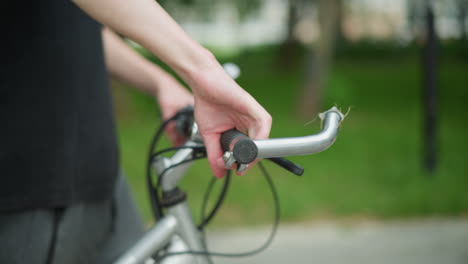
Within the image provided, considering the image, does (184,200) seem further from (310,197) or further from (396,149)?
(396,149)

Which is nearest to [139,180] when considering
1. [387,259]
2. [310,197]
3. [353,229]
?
[310,197]

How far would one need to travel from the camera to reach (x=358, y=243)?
132 inches

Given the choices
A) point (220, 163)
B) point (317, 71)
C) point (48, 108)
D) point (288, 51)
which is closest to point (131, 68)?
point (48, 108)

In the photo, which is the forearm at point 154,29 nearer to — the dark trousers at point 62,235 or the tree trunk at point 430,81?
the dark trousers at point 62,235

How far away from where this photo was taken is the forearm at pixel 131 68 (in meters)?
1.33

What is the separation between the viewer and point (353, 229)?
11.9 feet

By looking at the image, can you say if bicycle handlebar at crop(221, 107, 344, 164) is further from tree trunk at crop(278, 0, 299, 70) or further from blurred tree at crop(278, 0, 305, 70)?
tree trunk at crop(278, 0, 299, 70)

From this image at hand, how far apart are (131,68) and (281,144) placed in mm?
724

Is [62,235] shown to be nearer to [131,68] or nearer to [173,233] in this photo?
[173,233]

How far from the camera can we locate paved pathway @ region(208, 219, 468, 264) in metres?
3.13

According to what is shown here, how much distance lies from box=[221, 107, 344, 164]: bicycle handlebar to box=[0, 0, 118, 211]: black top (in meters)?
0.42

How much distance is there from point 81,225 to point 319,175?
3.91m

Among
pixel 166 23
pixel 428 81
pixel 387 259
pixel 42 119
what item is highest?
pixel 166 23

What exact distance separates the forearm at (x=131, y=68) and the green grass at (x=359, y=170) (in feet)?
1.58
